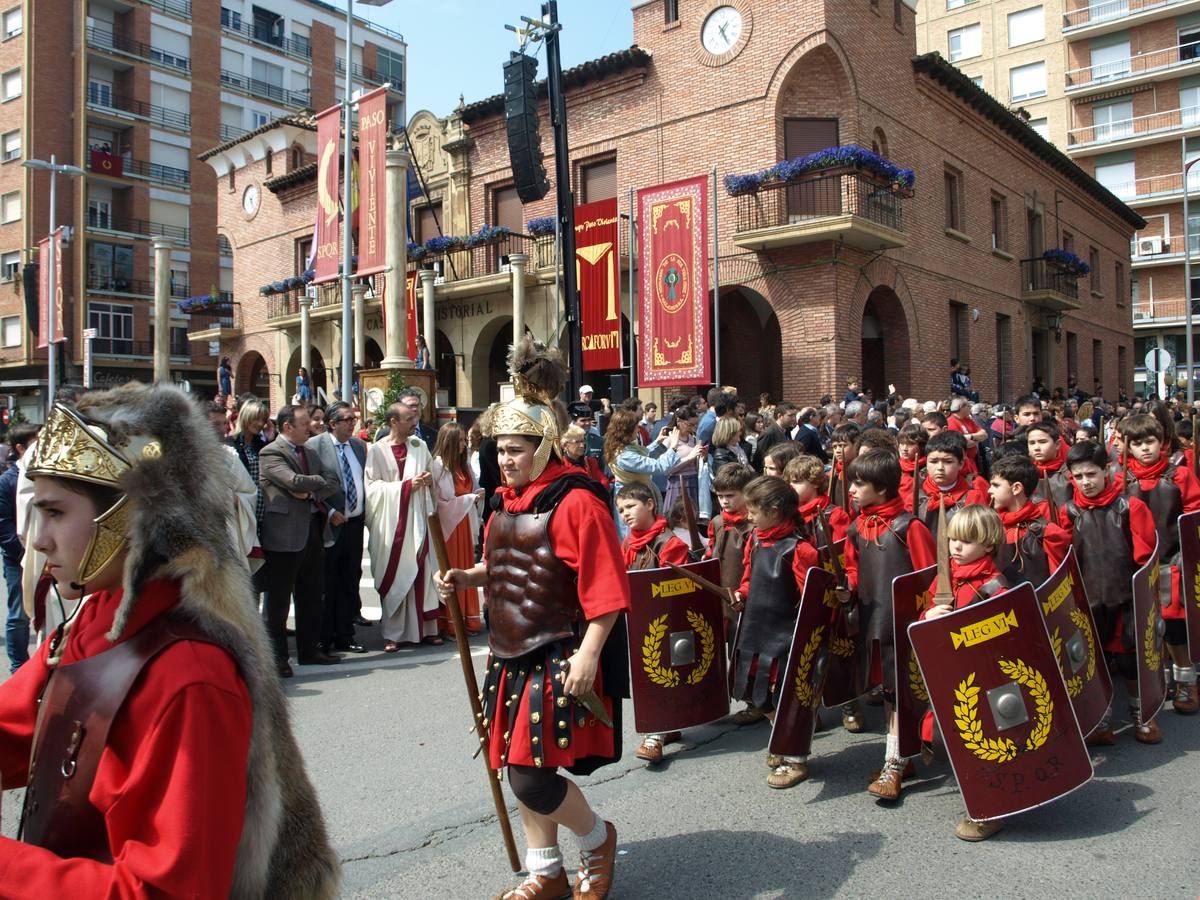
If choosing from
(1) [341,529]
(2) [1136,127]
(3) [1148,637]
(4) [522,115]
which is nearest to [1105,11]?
(2) [1136,127]

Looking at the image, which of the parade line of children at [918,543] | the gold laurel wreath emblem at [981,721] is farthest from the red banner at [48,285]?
the gold laurel wreath emblem at [981,721]

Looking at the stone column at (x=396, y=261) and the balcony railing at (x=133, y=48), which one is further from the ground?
the balcony railing at (x=133, y=48)

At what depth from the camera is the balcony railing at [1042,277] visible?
2541 centimetres

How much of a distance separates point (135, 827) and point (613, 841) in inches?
84.8

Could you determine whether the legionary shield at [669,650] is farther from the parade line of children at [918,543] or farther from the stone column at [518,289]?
the stone column at [518,289]

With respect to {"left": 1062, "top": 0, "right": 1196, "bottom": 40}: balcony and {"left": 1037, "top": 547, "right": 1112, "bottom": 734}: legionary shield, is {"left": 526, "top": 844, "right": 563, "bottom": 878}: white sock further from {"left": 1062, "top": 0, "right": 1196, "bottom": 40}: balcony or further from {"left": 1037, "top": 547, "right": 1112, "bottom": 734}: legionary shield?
{"left": 1062, "top": 0, "right": 1196, "bottom": 40}: balcony

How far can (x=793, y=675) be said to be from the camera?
4301mm

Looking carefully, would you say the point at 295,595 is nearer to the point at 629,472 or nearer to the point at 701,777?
the point at 629,472

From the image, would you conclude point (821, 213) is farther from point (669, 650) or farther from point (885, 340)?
point (669, 650)

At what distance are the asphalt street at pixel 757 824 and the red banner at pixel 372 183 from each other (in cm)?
1041

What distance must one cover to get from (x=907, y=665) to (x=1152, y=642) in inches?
65.1

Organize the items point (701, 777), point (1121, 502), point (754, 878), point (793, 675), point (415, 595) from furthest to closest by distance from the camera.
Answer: point (415, 595), point (1121, 502), point (701, 777), point (793, 675), point (754, 878)

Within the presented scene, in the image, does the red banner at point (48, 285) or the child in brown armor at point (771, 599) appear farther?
the red banner at point (48, 285)

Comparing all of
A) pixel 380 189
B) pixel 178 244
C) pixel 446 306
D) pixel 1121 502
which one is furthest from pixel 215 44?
pixel 1121 502
